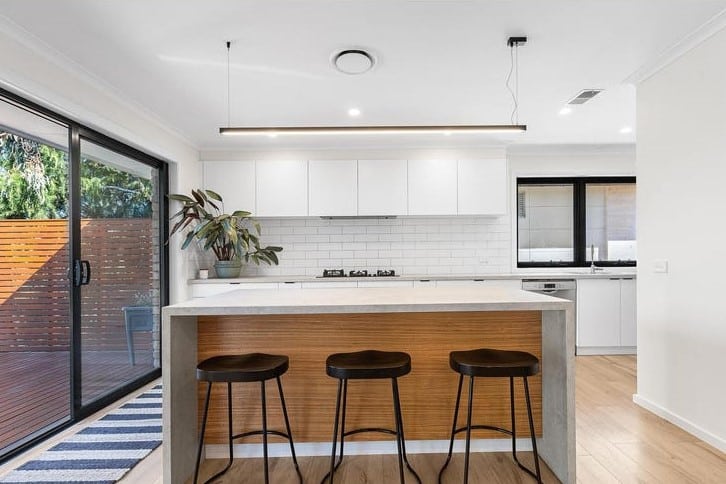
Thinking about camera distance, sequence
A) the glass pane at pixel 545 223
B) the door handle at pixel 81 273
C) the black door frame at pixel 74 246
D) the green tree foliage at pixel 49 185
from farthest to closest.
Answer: the glass pane at pixel 545 223 < the door handle at pixel 81 273 < the black door frame at pixel 74 246 < the green tree foliage at pixel 49 185

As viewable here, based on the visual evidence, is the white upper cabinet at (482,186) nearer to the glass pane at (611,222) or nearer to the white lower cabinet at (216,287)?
the glass pane at (611,222)

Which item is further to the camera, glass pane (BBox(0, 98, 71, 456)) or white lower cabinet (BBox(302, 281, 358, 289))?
white lower cabinet (BBox(302, 281, 358, 289))

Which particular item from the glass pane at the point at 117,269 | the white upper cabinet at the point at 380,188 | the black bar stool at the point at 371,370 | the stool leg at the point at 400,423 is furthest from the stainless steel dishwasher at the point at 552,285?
the glass pane at the point at 117,269

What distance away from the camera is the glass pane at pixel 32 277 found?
2.47 metres

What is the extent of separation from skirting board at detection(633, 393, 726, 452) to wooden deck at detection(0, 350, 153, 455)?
4286 mm

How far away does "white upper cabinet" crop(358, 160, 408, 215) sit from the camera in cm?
486

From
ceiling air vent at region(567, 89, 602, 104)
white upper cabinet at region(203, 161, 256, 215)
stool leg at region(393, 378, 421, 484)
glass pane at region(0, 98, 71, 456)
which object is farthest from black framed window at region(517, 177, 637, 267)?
glass pane at region(0, 98, 71, 456)

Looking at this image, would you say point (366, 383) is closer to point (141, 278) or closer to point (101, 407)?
point (101, 407)

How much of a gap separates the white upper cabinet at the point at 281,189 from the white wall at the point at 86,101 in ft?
2.82

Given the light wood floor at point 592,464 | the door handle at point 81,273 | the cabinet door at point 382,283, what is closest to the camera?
A: the light wood floor at point 592,464

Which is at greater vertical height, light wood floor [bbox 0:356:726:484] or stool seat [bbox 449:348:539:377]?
stool seat [bbox 449:348:539:377]

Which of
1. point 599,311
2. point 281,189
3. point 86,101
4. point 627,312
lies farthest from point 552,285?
point 86,101

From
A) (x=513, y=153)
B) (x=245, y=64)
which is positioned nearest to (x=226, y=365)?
(x=245, y=64)

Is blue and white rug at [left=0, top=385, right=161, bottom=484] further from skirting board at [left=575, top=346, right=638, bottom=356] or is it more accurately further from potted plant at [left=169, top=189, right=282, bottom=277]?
skirting board at [left=575, top=346, right=638, bottom=356]
